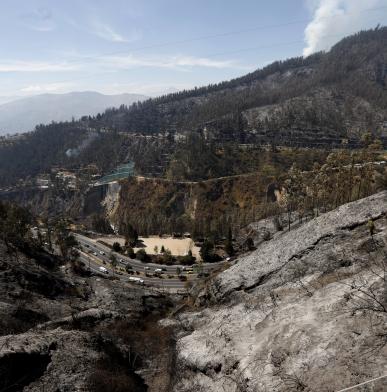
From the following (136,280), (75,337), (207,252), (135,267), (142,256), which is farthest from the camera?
(142,256)

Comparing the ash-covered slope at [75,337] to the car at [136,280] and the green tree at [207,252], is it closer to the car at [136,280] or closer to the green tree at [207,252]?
the car at [136,280]

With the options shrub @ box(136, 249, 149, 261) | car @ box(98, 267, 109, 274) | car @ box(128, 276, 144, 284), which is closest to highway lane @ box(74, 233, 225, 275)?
shrub @ box(136, 249, 149, 261)

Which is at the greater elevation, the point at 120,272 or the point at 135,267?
the point at 120,272

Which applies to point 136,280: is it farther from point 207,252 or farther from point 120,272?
point 207,252

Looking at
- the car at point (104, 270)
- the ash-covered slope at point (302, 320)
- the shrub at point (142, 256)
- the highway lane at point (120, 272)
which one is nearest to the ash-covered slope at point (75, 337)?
the ash-covered slope at point (302, 320)

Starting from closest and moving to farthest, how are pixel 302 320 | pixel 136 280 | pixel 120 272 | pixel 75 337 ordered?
pixel 302 320
pixel 75 337
pixel 136 280
pixel 120 272

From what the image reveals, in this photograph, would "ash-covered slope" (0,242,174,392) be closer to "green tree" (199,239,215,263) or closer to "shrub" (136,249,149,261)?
"green tree" (199,239,215,263)

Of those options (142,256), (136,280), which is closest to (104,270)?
(136,280)

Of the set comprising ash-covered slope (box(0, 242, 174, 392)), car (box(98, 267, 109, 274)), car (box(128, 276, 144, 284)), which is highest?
ash-covered slope (box(0, 242, 174, 392))

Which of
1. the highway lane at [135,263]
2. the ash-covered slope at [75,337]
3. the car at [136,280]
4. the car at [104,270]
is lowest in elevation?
the highway lane at [135,263]
